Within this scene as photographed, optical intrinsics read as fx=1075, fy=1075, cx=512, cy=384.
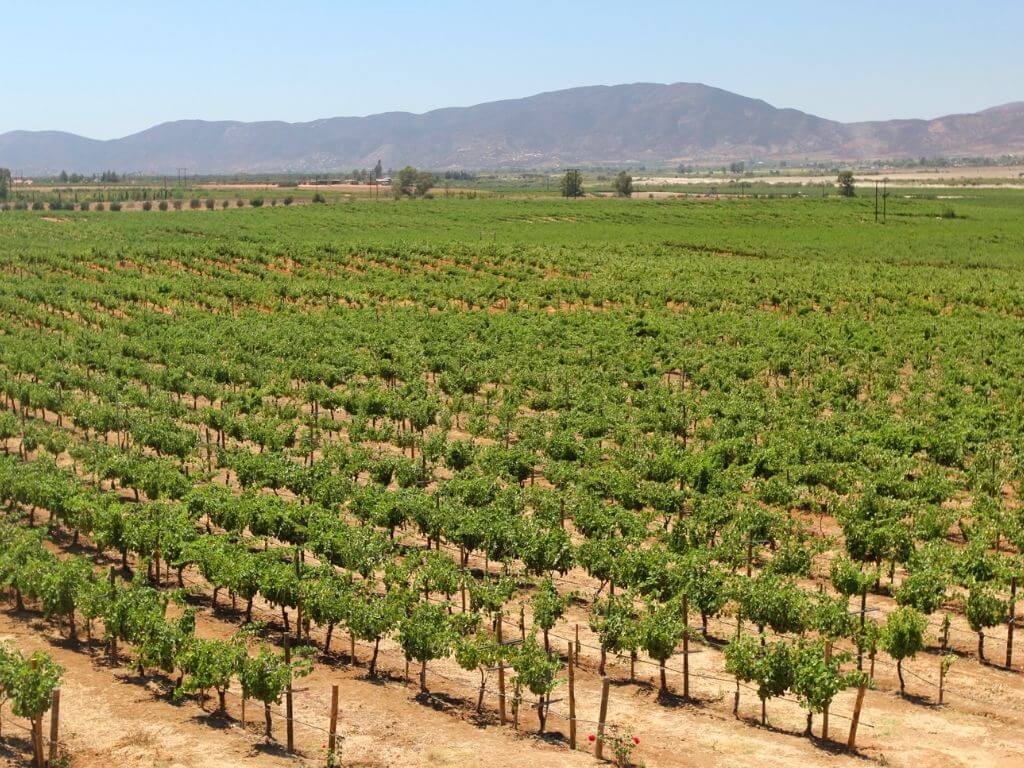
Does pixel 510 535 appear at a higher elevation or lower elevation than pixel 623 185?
lower

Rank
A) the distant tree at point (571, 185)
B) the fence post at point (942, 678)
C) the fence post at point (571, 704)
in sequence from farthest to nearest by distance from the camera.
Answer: the distant tree at point (571, 185) → the fence post at point (942, 678) → the fence post at point (571, 704)

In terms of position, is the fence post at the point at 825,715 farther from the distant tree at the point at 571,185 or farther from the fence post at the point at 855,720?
the distant tree at the point at 571,185

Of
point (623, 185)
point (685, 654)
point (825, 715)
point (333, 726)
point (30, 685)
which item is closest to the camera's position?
point (30, 685)

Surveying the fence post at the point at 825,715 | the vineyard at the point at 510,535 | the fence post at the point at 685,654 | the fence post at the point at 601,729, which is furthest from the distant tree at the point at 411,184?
the fence post at the point at 601,729

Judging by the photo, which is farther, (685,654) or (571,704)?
(685,654)

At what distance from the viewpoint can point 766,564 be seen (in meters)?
21.9

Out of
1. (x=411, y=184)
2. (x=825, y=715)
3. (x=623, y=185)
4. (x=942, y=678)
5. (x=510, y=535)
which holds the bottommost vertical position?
(x=942, y=678)

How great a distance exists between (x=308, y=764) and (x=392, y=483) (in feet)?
45.3

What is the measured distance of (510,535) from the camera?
21.0 meters

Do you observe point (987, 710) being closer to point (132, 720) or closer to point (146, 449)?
point (132, 720)

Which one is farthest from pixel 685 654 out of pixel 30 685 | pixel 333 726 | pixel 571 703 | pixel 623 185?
pixel 623 185

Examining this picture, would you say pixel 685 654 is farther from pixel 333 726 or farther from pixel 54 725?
pixel 54 725

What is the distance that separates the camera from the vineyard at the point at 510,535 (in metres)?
16.0

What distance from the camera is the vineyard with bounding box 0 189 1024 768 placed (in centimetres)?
1603
